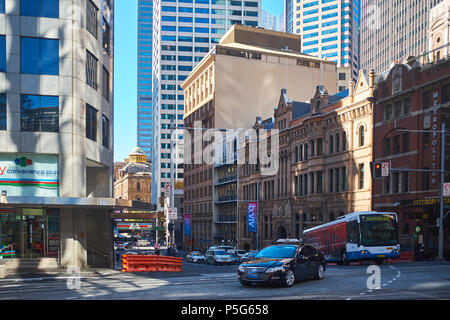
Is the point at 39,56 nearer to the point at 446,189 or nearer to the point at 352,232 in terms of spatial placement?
the point at 352,232

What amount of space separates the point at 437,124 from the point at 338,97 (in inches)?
806

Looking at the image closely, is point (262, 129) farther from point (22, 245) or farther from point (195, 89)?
point (22, 245)

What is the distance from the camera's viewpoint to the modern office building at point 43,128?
27.9m

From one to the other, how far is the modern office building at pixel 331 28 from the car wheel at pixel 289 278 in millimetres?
172481

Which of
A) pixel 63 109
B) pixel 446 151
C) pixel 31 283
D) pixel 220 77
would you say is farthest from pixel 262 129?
pixel 31 283

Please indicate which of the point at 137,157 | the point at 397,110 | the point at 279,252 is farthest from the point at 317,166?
the point at 137,157

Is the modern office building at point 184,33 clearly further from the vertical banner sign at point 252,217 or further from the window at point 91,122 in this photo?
the window at point 91,122

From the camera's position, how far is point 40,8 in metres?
28.7

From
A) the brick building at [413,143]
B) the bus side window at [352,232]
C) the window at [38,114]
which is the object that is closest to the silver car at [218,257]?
the brick building at [413,143]

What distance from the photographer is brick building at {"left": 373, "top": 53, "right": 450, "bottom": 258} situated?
39625 millimetres

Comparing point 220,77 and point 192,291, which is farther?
point 220,77

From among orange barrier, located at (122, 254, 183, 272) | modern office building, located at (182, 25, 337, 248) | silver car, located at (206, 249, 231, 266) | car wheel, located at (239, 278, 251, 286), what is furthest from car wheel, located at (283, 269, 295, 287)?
modern office building, located at (182, 25, 337, 248)

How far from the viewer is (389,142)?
46125 mm

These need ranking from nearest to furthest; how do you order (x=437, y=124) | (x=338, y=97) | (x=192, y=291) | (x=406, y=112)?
(x=192, y=291) → (x=437, y=124) → (x=406, y=112) → (x=338, y=97)
